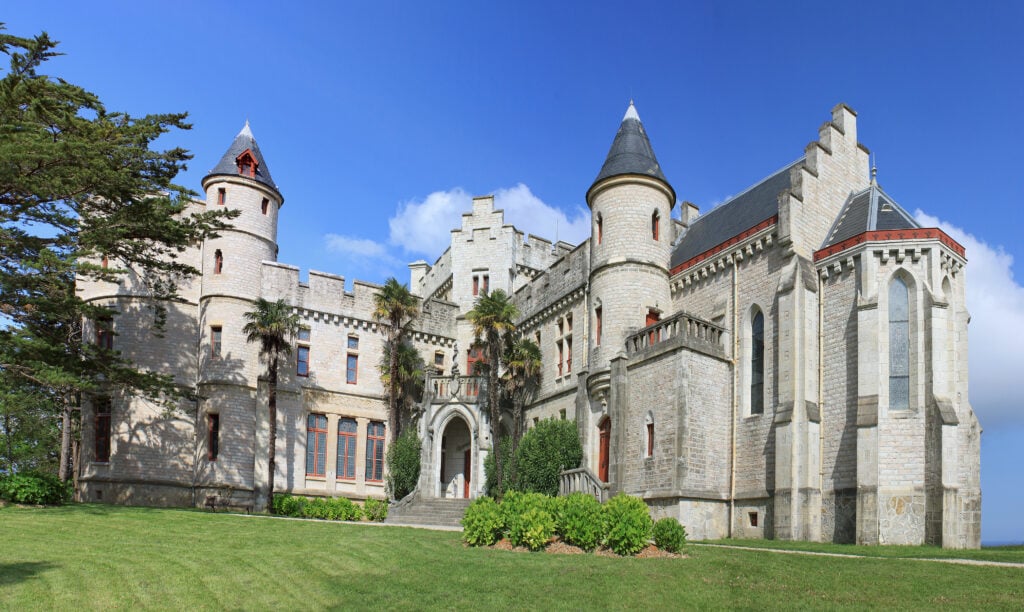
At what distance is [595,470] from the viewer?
28.7 meters

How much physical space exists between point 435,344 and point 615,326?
1321cm

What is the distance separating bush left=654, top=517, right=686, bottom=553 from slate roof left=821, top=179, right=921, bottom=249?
11506 millimetres

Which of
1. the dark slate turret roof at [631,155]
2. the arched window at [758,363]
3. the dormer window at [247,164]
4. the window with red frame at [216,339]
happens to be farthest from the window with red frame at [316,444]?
the arched window at [758,363]

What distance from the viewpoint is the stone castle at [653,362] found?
22.5 meters

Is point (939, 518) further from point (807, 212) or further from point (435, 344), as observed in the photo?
point (435, 344)

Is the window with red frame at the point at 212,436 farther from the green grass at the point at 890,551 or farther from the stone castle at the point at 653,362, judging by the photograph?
the green grass at the point at 890,551

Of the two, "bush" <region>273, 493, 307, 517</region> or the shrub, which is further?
"bush" <region>273, 493, 307, 517</region>

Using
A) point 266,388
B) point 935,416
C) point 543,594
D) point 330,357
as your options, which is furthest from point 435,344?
point 543,594

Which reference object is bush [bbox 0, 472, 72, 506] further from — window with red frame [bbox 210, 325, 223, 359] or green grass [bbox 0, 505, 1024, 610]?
window with red frame [bbox 210, 325, 223, 359]

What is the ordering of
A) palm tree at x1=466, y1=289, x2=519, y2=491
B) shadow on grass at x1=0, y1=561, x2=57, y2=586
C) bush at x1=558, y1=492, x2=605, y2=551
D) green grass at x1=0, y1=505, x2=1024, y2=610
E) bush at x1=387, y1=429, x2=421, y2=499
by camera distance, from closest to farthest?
green grass at x1=0, y1=505, x2=1024, y2=610, shadow on grass at x1=0, y1=561, x2=57, y2=586, bush at x1=558, y1=492, x2=605, y2=551, palm tree at x1=466, y1=289, x2=519, y2=491, bush at x1=387, y1=429, x2=421, y2=499

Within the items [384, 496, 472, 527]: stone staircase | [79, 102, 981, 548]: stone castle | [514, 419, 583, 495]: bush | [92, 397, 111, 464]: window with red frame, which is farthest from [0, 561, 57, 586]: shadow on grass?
[92, 397, 111, 464]: window with red frame

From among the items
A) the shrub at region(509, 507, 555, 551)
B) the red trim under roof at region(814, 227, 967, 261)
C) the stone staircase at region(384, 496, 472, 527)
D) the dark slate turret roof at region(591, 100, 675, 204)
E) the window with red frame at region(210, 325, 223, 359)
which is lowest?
the stone staircase at region(384, 496, 472, 527)

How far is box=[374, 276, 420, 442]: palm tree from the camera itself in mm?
36156

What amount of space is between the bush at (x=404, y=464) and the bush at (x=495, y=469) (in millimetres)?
3311
